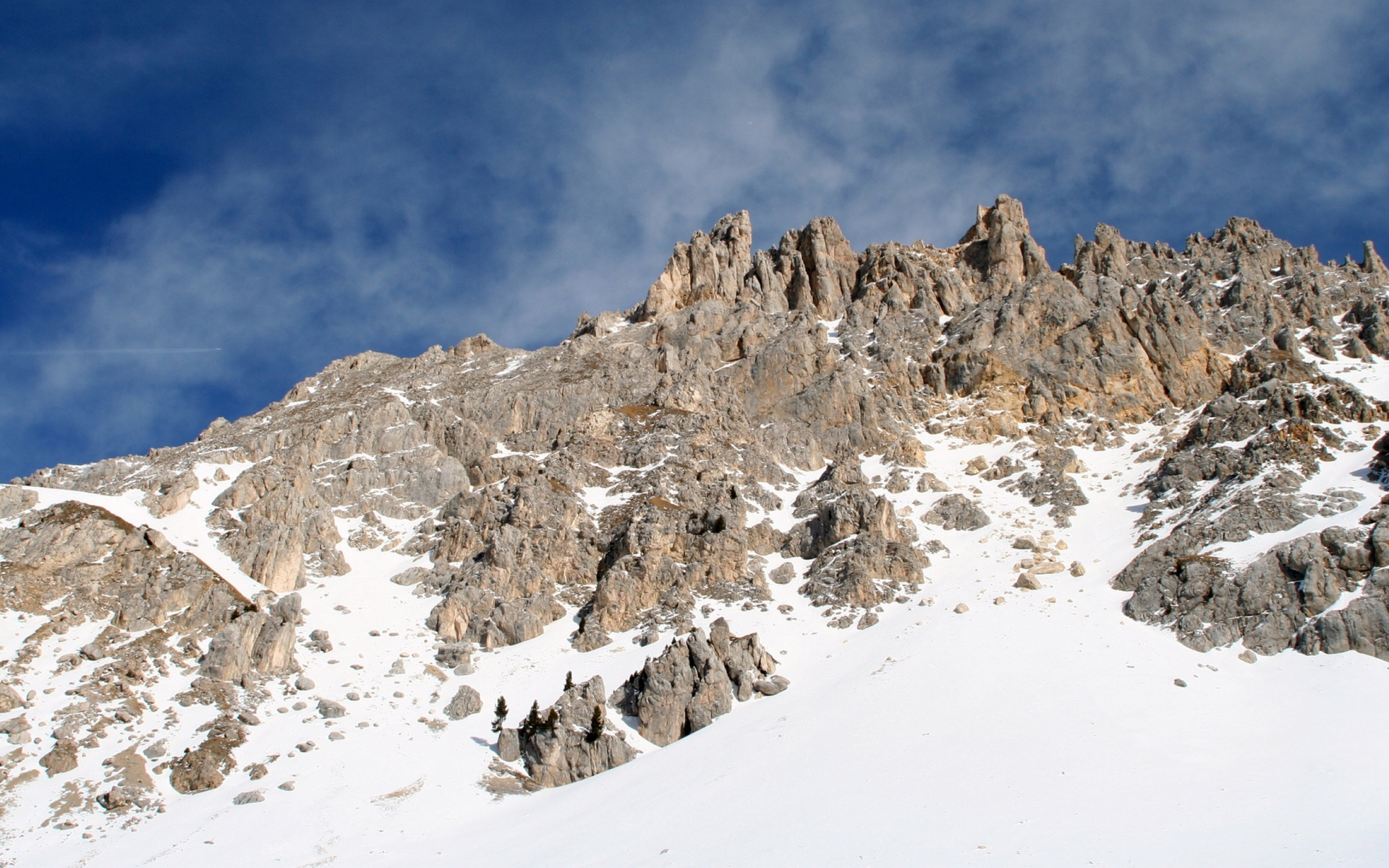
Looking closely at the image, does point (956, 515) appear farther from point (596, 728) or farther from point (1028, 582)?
point (596, 728)

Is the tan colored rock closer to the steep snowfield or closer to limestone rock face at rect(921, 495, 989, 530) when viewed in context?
the steep snowfield

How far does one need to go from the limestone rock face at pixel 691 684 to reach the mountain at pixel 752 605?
193 mm

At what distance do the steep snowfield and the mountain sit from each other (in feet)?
0.70

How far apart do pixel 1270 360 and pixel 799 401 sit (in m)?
47.1

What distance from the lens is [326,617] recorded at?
5250cm

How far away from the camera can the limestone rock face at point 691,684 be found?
132 ft

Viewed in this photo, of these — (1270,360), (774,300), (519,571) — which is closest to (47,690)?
(519,571)

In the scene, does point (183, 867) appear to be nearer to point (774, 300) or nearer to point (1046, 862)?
point (1046, 862)

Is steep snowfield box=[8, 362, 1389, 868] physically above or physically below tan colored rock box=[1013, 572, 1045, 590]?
below

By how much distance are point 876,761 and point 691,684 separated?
13.5m

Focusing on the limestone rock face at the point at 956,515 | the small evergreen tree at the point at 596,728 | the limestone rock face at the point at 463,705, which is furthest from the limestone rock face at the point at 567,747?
the limestone rock face at the point at 956,515

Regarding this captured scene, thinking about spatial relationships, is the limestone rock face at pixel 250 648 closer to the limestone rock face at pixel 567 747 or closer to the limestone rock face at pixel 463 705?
the limestone rock face at pixel 463 705

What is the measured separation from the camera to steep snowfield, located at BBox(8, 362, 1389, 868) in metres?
23.4

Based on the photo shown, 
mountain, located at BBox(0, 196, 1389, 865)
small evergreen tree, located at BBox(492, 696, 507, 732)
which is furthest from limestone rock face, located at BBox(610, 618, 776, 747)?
small evergreen tree, located at BBox(492, 696, 507, 732)
